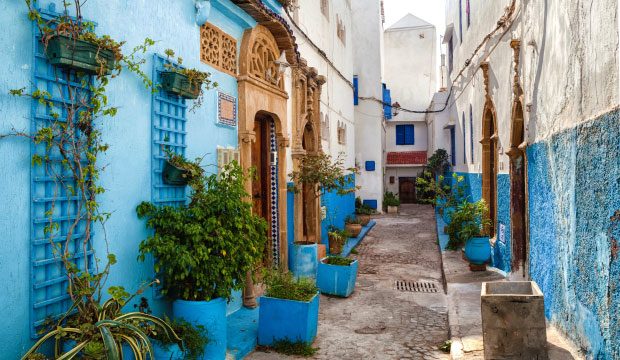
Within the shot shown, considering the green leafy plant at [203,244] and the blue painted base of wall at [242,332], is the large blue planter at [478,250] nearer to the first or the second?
the blue painted base of wall at [242,332]

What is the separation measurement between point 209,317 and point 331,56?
9882 millimetres

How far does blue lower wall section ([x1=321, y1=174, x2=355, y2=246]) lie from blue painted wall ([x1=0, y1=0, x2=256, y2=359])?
5.65 meters

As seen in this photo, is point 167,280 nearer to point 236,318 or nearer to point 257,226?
point 257,226

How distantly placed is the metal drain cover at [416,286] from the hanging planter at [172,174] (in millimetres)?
5202

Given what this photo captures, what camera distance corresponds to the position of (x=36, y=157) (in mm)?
3248

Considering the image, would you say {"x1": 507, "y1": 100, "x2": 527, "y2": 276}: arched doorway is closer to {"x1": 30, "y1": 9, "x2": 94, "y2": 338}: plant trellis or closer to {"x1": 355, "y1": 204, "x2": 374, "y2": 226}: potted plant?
{"x1": 30, "y1": 9, "x2": 94, "y2": 338}: plant trellis

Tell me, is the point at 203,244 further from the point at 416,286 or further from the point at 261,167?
the point at 416,286

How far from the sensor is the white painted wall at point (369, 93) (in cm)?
2039

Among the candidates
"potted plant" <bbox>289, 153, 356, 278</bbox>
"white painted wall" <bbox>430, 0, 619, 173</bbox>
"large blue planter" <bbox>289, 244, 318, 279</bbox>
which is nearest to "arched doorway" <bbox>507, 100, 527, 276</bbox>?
"white painted wall" <bbox>430, 0, 619, 173</bbox>

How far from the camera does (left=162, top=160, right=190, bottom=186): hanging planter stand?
482cm

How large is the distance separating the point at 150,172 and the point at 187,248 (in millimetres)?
825

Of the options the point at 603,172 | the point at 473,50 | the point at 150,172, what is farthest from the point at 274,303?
the point at 473,50

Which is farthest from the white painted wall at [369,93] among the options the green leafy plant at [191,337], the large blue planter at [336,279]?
the green leafy plant at [191,337]

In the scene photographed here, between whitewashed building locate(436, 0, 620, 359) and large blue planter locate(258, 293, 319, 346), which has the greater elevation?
whitewashed building locate(436, 0, 620, 359)
